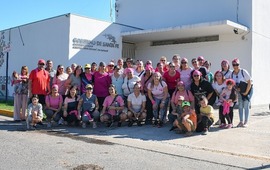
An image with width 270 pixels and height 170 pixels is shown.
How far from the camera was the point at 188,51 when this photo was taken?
17.1m

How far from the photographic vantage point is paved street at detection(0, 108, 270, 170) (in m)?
5.52

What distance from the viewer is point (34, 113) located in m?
8.96

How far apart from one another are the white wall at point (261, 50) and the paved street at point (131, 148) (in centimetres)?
650

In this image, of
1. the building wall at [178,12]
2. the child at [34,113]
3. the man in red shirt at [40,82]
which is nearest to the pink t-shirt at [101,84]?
the man in red shirt at [40,82]

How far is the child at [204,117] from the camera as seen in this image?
319 inches

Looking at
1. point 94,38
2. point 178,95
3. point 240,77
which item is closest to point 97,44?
point 94,38

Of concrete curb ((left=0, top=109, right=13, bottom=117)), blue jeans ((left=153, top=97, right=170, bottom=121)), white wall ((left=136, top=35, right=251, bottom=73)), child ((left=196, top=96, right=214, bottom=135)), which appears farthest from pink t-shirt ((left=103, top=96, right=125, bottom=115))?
white wall ((left=136, top=35, right=251, bottom=73))

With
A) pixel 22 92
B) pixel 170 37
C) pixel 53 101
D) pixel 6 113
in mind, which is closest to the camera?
pixel 53 101

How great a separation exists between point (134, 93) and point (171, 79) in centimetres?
111

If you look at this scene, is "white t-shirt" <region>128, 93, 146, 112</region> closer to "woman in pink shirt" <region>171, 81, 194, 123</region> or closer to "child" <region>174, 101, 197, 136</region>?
"woman in pink shirt" <region>171, 81, 194, 123</region>

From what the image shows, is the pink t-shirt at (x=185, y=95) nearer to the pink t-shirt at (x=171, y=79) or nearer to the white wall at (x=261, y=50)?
the pink t-shirt at (x=171, y=79)

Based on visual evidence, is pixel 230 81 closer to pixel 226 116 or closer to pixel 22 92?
pixel 226 116

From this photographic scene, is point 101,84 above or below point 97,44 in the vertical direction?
below

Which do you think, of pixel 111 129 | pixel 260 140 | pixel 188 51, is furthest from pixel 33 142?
pixel 188 51
